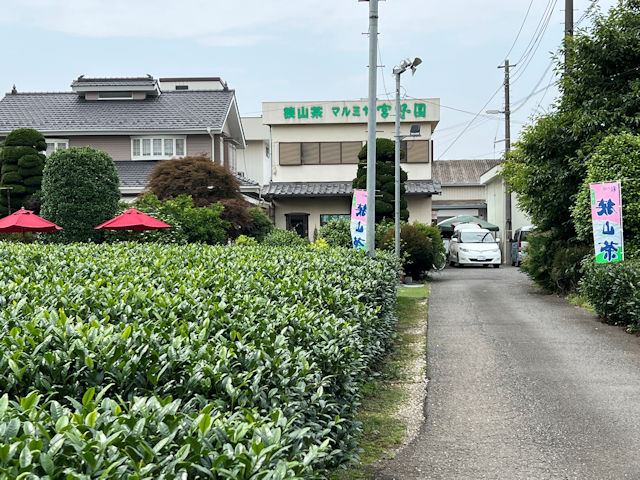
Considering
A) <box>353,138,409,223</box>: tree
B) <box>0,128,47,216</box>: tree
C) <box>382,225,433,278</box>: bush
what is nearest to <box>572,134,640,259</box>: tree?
<box>382,225,433,278</box>: bush

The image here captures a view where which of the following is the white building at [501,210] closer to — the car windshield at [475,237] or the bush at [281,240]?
the car windshield at [475,237]

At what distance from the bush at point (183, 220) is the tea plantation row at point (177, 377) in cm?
1495

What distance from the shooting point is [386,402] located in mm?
7797

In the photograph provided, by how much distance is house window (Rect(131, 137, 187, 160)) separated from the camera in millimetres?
32406

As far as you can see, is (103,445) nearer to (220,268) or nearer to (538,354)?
(220,268)

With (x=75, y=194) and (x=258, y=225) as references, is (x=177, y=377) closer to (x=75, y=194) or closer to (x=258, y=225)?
(x=75, y=194)

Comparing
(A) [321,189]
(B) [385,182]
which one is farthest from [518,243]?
(A) [321,189]

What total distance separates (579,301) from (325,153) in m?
20.5

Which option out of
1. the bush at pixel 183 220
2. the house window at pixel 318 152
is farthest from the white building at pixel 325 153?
the bush at pixel 183 220

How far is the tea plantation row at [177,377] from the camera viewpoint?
2.67m

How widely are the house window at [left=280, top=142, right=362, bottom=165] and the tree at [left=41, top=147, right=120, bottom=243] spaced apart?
1475cm

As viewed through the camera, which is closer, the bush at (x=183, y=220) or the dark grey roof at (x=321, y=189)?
the bush at (x=183, y=220)

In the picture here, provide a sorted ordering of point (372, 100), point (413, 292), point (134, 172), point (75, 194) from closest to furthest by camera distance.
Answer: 1. point (372, 100)
2. point (413, 292)
3. point (75, 194)
4. point (134, 172)

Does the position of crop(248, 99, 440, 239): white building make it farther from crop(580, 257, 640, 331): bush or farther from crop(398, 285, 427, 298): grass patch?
crop(580, 257, 640, 331): bush
